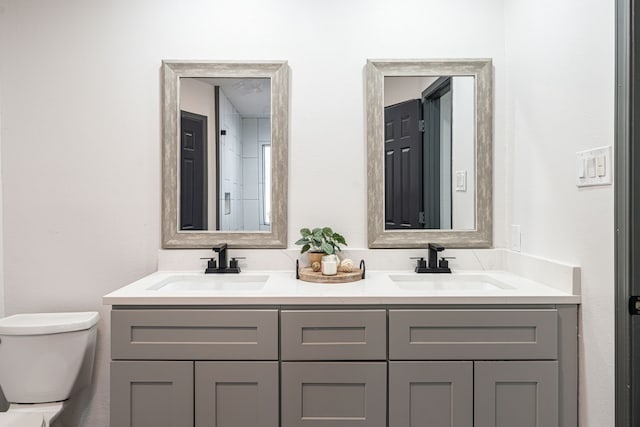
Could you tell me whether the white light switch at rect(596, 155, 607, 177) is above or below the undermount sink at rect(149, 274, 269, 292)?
above

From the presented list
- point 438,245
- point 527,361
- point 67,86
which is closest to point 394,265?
point 438,245

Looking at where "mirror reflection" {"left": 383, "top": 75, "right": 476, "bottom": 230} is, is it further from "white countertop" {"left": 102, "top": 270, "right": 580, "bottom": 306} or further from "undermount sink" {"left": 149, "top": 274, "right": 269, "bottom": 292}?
"undermount sink" {"left": 149, "top": 274, "right": 269, "bottom": 292}

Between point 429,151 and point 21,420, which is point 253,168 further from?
point 21,420

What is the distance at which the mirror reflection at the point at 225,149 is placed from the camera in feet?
7.16

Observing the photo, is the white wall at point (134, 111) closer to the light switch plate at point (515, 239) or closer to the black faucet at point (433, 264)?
the light switch plate at point (515, 239)

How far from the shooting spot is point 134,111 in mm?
2189

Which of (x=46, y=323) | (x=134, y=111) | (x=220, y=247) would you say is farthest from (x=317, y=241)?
(x=46, y=323)

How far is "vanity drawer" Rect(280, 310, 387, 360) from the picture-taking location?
1648 millimetres

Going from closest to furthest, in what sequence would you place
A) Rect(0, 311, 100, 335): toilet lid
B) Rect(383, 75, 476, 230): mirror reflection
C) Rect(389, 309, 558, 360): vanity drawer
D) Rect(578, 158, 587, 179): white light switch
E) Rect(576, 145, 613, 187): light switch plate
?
Rect(576, 145, 613, 187): light switch plate < Rect(578, 158, 587, 179): white light switch < Rect(389, 309, 558, 360): vanity drawer < Rect(0, 311, 100, 335): toilet lid < Rect(383, 75, 476, 230): mirror reflection

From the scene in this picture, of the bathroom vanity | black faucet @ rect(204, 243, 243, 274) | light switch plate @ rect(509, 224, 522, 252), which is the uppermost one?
light switch plate @ rect(509, 224, 522, 252)

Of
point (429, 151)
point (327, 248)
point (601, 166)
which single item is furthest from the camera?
point (429, 151)

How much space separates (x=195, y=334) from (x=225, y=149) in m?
0.93

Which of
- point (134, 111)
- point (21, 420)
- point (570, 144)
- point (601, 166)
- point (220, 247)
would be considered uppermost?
point (134, 111)

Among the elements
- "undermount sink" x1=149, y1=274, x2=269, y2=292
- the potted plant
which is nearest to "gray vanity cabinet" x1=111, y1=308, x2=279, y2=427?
"undermount sink" x1=149, y1=274, x2=269, y2=292
